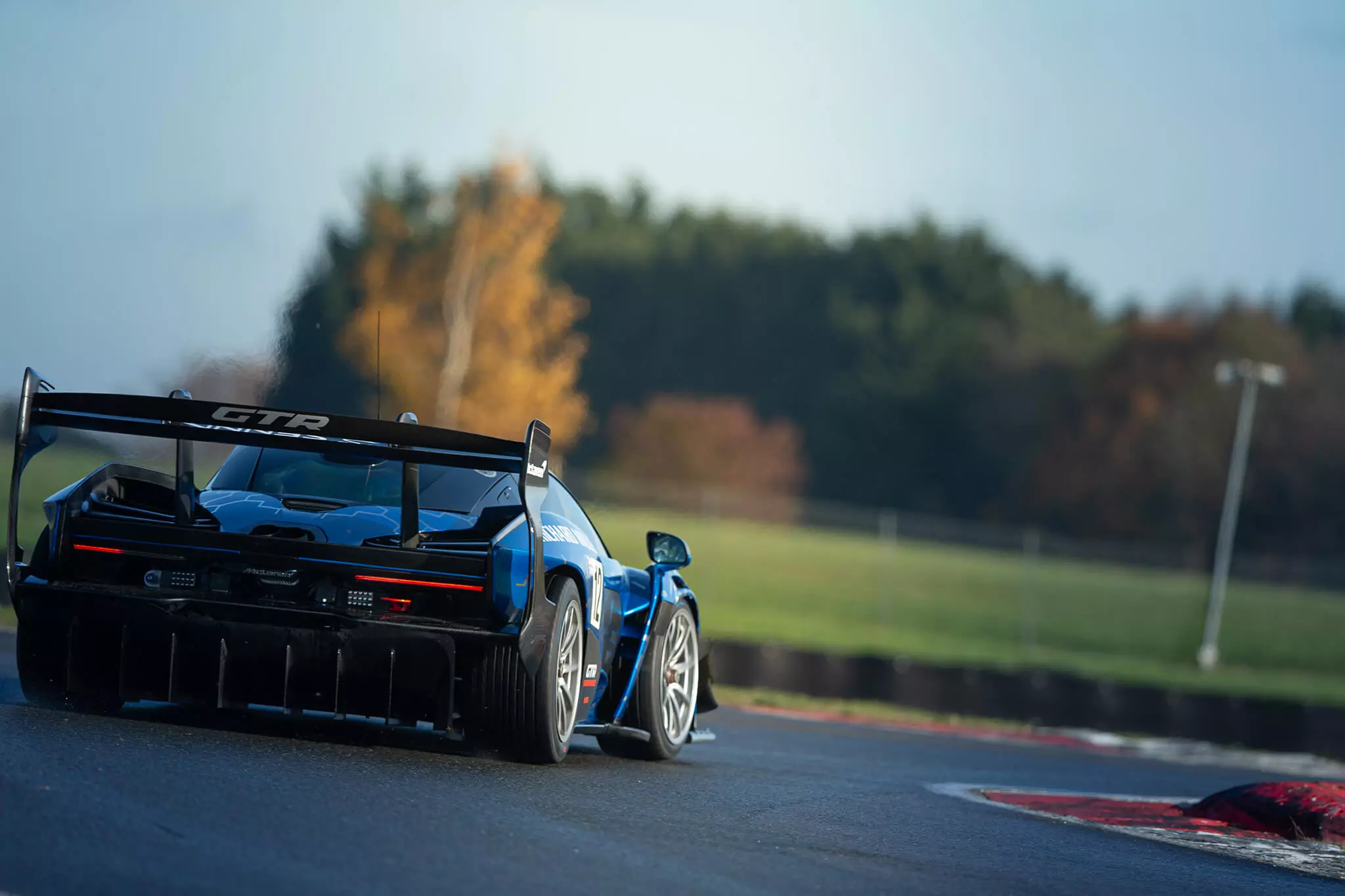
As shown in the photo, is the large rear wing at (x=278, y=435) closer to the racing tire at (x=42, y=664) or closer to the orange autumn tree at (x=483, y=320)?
the racing tire at (x=42, y=664)

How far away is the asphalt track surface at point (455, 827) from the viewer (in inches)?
180

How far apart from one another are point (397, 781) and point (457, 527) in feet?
3.96

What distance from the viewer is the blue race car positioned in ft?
20.8

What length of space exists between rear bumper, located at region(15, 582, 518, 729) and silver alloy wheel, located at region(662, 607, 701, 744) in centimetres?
196

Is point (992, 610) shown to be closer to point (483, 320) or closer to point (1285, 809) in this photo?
point (483, 320)

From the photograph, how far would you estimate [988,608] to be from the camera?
43344mm

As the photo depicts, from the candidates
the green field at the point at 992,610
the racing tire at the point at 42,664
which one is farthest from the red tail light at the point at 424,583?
the green field at the point at 992,610

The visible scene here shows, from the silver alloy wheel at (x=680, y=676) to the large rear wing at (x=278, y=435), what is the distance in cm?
191

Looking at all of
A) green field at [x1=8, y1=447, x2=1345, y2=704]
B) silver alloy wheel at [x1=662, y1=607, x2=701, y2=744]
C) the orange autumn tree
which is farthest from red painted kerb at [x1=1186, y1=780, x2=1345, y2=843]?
the orange autumn tree

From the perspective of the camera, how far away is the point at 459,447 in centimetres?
644

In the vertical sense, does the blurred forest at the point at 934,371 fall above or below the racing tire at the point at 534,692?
above

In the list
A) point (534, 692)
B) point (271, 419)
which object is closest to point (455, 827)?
point (534, 692)

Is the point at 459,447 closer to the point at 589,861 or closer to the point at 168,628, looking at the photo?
the point at 168,628

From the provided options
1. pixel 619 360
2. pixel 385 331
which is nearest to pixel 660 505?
pixel 385 331
